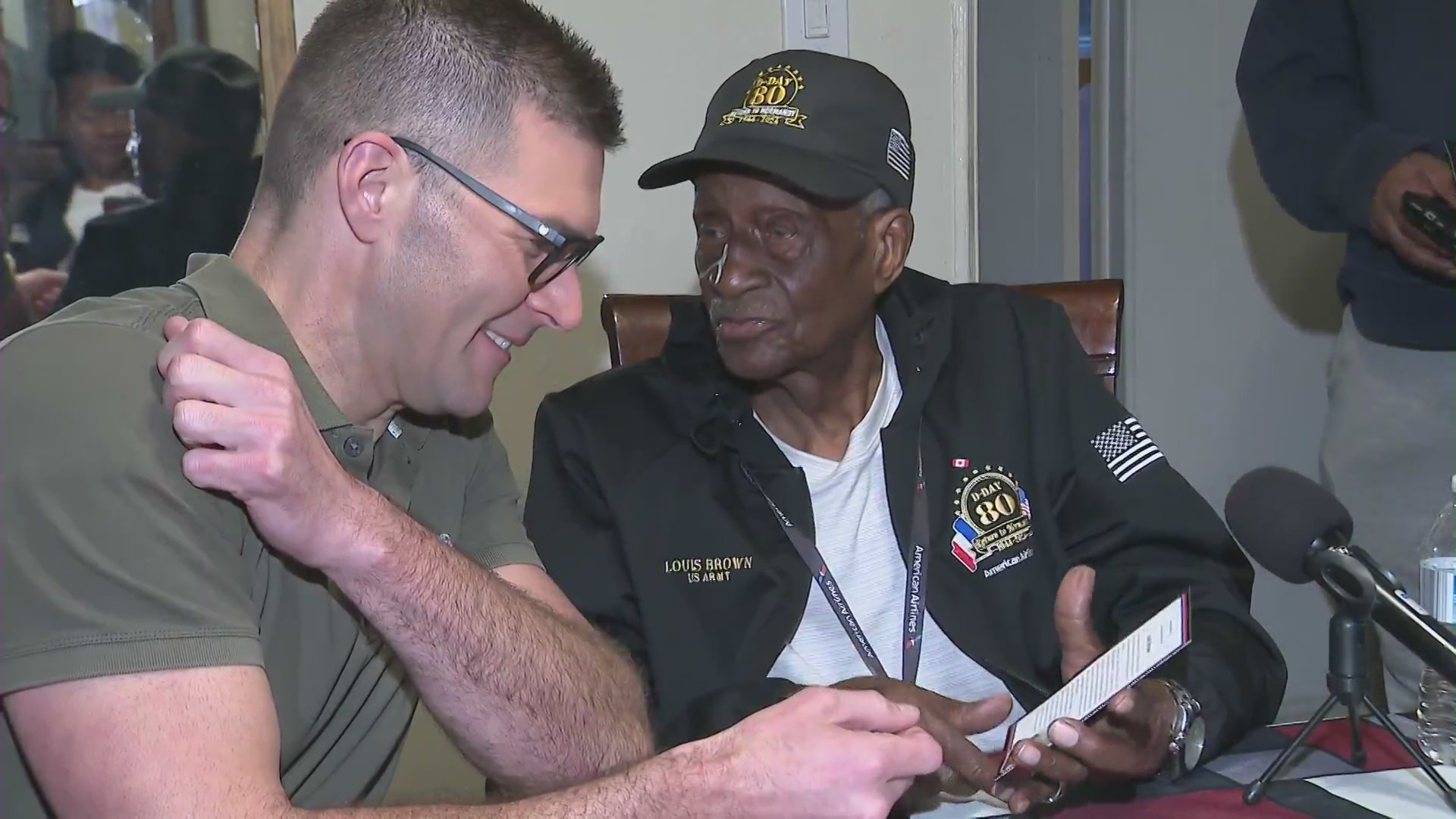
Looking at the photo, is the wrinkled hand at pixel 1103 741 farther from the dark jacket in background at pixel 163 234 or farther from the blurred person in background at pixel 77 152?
the blurred person in background at pixel 77 152

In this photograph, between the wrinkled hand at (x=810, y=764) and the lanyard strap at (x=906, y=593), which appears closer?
the wrinkled hand at (x=810, y=764)

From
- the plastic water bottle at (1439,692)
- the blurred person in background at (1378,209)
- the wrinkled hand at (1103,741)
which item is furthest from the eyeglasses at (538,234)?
the blurred person in background at (1378,209)

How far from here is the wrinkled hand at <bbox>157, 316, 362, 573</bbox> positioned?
1014 millimetres

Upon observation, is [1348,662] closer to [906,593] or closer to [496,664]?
[906,593]

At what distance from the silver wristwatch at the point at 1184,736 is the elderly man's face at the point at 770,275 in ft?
2.20

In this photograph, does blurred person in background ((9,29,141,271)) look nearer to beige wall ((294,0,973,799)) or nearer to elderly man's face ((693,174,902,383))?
beige wall ((294,0,973,799))

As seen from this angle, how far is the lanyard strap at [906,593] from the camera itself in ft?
5.49

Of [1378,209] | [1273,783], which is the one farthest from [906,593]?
[1378,209]

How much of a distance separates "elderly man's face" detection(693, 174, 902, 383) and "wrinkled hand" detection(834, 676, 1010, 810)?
479 mm

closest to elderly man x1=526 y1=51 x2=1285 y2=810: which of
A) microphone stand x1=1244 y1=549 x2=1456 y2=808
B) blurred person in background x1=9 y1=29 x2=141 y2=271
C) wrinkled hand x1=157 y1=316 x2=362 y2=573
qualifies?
microphone stand x1=1244 y1=549 x2=1456 y2=808

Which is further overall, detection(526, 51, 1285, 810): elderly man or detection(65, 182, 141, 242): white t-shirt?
detection(65, 182, 141, 242): white t-shirt

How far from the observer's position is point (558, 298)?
1.41 metres

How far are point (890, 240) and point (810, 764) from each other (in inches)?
40.5

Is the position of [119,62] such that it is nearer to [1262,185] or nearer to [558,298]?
[558,298]
